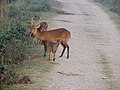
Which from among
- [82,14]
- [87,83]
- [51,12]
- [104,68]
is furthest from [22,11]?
[87,83]

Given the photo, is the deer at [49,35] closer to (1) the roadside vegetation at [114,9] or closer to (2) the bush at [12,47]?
(2) the bush at [12,47]

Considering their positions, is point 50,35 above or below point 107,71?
above

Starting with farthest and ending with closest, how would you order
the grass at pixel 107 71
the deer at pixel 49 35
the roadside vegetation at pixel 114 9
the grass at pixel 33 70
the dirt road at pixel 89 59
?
the roadside vegetation at pixel 114 9, the deer at pixel 49 35, the dirt road at pixel 89 59, the grass at pixel 107 71, the grass at pixel 33 70

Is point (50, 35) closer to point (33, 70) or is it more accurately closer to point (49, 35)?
point (49, 35)

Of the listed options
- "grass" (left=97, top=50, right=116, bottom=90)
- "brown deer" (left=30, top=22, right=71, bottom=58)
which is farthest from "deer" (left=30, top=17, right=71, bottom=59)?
"grass" (left=97, top=50, right=116, bottom=90)

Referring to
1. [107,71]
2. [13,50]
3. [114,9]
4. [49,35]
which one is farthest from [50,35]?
[114,9]

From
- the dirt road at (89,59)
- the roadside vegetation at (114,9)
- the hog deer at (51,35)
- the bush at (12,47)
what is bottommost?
the roadside vegetation at (114,9)

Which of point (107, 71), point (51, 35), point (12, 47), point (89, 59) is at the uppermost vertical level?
point (51, 35)

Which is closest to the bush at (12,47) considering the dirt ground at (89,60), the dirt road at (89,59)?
the dirt ground at (89,60)

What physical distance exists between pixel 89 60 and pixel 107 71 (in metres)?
1.56

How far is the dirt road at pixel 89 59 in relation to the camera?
10156 millimetres

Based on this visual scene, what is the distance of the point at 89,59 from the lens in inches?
516

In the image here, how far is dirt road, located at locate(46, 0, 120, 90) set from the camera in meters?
10.2

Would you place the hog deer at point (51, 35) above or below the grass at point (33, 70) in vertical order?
above
